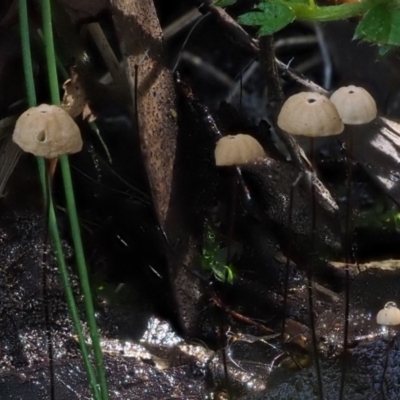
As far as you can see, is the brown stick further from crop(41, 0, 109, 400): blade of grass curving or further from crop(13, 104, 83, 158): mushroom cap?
crop(13, 104, 83, 158): mushroom cap

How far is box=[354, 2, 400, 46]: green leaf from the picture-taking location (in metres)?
1.63

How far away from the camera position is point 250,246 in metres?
2.05

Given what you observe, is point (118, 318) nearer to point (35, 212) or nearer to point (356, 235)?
point (35, 212)

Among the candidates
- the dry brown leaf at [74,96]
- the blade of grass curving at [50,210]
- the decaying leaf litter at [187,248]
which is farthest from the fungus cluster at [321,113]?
the dry brown leaf at [74,96]

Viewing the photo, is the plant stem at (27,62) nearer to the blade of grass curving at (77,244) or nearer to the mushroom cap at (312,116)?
the blade of grass curving at (77,244)

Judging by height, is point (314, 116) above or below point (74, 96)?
below

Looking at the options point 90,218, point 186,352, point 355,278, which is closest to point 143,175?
point 90,218

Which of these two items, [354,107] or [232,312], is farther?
[232,312]

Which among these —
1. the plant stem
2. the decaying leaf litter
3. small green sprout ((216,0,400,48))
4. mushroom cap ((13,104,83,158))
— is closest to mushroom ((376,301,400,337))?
the decaying leaf litter

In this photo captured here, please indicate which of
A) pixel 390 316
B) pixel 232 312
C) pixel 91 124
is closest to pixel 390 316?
pixel 390 316

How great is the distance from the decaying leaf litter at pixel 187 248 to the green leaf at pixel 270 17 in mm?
332

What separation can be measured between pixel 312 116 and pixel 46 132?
53cm

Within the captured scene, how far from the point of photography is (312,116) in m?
1.49

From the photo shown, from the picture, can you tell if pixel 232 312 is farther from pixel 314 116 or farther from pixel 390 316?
pixel 314 116
